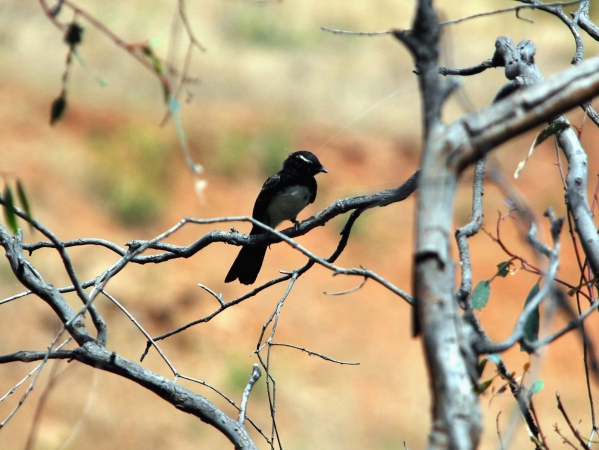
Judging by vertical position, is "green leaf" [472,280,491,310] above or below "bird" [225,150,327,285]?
below

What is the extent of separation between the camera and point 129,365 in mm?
2549

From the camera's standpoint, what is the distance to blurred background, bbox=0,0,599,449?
41.4 ft

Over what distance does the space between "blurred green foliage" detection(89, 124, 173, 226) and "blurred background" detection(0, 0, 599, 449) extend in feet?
0.17

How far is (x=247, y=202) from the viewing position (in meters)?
16.8

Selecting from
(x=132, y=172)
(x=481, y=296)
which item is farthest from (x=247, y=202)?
(x=481, y=296)

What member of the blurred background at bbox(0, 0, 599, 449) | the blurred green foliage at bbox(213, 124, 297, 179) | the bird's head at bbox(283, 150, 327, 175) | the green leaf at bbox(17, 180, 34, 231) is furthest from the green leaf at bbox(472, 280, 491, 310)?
the blurred green foliage at bbox(213, 124, 297, 179)

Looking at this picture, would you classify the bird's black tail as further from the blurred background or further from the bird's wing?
the blurred background

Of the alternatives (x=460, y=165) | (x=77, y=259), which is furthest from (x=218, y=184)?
(x=460, y=165)

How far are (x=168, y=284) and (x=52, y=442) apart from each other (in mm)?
3972

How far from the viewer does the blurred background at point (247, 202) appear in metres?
12.6

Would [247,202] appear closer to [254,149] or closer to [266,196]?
[254,149]

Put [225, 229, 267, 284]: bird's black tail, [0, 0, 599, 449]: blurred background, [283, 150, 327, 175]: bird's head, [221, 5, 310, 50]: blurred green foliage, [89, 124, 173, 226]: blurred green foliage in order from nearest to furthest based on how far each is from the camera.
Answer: [225, 229, 267, 284]: bird's black tail → [283, 150, 327, 175]: bird's head → [0, 0, 599, 449]: blurred background → [89, 124, 173, 226]: blurred green foliage → [221, 5, 310, 50]: blurred green foliage

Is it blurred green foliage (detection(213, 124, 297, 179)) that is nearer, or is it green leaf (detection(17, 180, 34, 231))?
green leaf (detection(17, 180, 34, 231))

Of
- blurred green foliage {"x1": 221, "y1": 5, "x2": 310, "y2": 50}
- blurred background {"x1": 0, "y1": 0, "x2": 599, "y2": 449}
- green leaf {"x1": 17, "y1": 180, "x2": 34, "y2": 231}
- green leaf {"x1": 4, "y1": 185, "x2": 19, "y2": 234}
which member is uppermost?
blurred green foliage {"x1": 221, "y1": 5, "x2": 310, "y2": 50}
